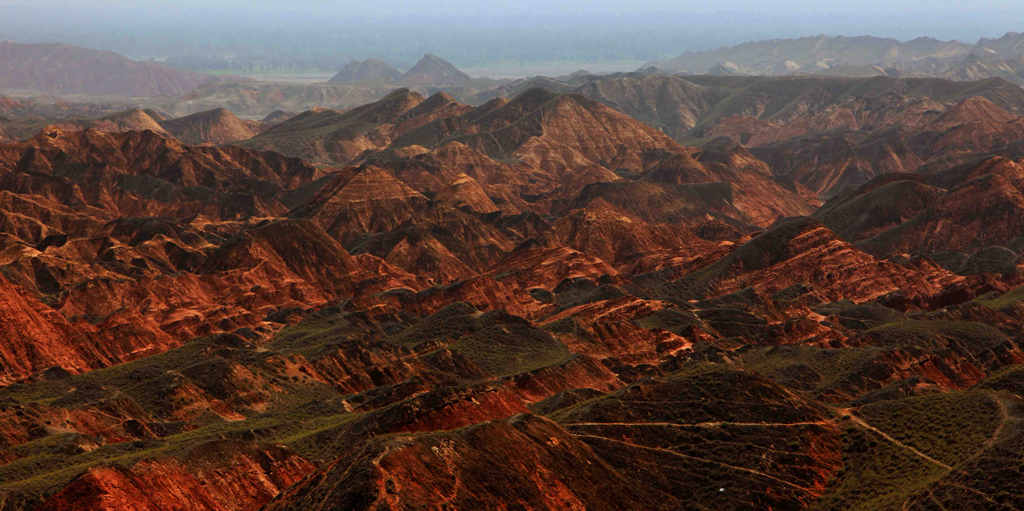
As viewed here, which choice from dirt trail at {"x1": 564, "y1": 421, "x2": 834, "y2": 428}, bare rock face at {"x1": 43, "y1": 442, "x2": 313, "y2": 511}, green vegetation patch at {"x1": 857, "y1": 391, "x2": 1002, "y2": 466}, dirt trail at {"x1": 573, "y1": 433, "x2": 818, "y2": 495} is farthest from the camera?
dirt trail at {"x1": 564, "y1": 421, "x2": 834, "y2": 428}

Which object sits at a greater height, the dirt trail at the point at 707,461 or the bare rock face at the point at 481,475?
the bare rock face at the point at 481,475

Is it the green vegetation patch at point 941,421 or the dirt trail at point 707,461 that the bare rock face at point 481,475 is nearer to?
the dirt trail at point 707,461

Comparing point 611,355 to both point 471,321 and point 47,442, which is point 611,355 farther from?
point 47,442

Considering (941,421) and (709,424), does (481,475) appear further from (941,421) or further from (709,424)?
(941,421)

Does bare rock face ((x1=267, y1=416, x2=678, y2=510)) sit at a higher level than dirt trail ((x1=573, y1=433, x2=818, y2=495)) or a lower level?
higher

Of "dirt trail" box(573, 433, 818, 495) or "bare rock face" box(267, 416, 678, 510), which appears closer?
"bare rock face" box(267, 416, 678, 510)

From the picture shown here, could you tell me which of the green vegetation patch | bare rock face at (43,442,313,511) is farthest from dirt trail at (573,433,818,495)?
bare rock face at (43,442,313,511)

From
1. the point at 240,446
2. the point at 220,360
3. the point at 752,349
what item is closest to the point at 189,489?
the point at 240,446

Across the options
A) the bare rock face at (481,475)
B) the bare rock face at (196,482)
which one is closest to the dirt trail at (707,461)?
the bare rock face at (481,475)

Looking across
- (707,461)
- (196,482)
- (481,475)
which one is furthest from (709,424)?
(196,482)

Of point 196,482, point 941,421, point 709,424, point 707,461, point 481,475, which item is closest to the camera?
point 481,475

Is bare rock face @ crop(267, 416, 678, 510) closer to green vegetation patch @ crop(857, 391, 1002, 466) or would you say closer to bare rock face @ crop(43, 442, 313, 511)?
bare rock face @ crop(43, 442, 313, 511)
